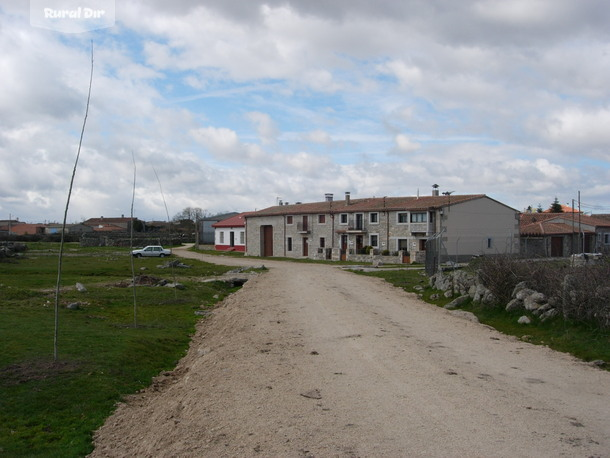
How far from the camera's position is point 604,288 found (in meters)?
12.5

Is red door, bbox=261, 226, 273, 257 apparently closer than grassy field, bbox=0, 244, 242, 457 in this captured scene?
No

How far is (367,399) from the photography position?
7805mm

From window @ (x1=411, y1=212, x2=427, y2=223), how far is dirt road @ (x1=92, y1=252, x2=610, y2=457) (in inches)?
1313

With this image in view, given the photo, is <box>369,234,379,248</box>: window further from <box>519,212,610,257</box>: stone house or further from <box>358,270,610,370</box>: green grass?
<box>358,270,610,370</box>: green grass

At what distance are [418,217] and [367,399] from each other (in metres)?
41.1

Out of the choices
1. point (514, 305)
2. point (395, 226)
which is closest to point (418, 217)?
point (395, 226)

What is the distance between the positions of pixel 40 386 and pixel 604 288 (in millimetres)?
12188

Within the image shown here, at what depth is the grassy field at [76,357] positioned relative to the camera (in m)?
8.09

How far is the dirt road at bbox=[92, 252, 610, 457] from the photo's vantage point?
20.4ft

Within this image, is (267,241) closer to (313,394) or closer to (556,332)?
(556,332)

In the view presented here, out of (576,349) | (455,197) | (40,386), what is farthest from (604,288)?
(455,197)

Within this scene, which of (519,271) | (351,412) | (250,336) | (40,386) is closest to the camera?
(351,412)

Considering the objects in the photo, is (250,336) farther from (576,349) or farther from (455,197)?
(455,197)

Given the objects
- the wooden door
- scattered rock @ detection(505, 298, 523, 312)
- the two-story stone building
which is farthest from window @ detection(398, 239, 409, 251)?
scattered rock @ detection(505, 298, 523, 312)
